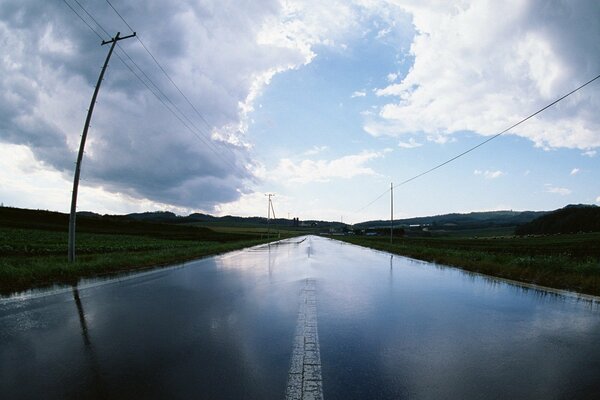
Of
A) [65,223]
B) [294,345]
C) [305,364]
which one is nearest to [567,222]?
[294,345]

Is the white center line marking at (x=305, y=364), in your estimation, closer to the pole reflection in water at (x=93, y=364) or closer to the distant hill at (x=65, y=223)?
the pole reflection in water at (x=93, y=364)

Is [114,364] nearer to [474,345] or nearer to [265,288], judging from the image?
[474,345]

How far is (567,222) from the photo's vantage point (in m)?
101

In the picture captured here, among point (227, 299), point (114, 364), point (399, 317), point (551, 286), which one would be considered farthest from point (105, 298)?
point (551, 286)

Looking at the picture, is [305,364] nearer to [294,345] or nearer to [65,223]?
[294,345]

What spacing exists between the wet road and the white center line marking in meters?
0.02

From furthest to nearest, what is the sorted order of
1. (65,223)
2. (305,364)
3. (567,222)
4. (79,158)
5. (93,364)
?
(567,222) → (65,223) → (79,158) → (305,364) → (93,364)

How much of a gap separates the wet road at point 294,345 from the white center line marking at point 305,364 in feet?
0.06

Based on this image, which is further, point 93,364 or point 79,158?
→ point 79,158

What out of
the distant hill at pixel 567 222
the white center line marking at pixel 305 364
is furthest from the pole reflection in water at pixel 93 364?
the distant hill at pixel 567 222

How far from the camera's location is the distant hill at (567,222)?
9406 centimetres

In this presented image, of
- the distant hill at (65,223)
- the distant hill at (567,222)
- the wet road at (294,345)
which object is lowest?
the wet road at (294,345)

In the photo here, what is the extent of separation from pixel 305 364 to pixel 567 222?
121397 mm

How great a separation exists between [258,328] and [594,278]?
37.1 feet
